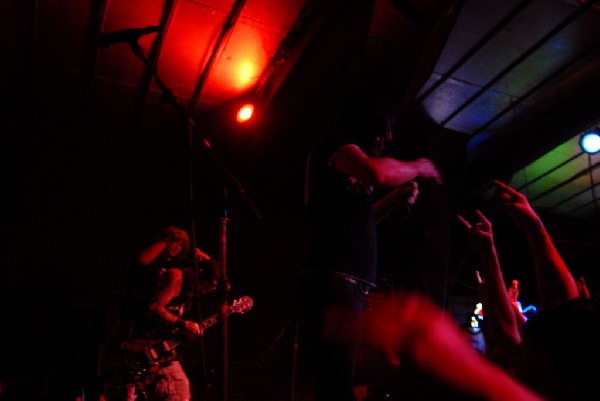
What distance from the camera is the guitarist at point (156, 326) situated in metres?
3.82

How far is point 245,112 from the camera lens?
5355 millimetres

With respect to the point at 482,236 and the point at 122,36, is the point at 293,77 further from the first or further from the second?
the point at 482,236

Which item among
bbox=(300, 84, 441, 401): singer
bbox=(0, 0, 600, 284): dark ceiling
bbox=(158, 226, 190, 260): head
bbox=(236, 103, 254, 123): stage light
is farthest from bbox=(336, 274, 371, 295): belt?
bbox=(236, 103, 254, 123): stage light

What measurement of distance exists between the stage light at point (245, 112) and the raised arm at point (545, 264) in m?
4.07

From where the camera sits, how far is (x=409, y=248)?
5777 mm

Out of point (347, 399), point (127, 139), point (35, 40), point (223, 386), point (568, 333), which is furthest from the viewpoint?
point (127, 139)

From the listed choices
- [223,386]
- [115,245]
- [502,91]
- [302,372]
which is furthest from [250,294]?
[502,91]

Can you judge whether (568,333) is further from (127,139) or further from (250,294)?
(127,139)

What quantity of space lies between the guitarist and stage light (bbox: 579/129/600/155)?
5385 mm

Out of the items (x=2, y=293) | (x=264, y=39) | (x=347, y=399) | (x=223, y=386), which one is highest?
(x=264, y=39)

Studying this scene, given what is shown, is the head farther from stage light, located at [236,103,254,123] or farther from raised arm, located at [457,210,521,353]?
raised arm, located at [457,210,521,353]

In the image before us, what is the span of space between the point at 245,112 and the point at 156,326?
8.48ft

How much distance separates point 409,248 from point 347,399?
4244 mm

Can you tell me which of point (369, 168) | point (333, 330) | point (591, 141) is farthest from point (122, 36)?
point (591, 141)
